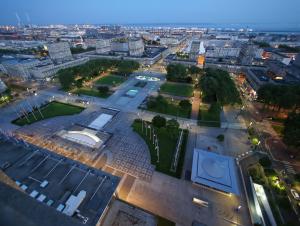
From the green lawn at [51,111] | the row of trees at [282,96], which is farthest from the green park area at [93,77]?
the row of trees at [282,96]

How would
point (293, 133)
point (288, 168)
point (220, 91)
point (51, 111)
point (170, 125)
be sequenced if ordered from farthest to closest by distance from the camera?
point (51, 111), point (220, 91), point (170, 125), point (288, 168), point (293, 133)

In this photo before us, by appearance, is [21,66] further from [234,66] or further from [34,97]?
[234,66]

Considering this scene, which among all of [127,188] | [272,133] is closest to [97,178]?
[127,188]

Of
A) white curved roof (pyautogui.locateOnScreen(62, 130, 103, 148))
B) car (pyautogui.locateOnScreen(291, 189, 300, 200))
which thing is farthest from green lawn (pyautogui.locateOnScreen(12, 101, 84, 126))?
car (pyautogui.locateOnScreen(291, 189, 300, 200))

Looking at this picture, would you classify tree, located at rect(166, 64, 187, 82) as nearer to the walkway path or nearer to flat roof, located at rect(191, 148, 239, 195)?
the walkway path

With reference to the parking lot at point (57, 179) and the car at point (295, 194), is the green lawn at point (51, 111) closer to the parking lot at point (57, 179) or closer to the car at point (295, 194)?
the parking lot at point (57, 179)

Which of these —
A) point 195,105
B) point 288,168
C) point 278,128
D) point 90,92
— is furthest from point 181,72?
point 288,168

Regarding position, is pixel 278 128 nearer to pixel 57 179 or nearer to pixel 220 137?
pixel 220 137
